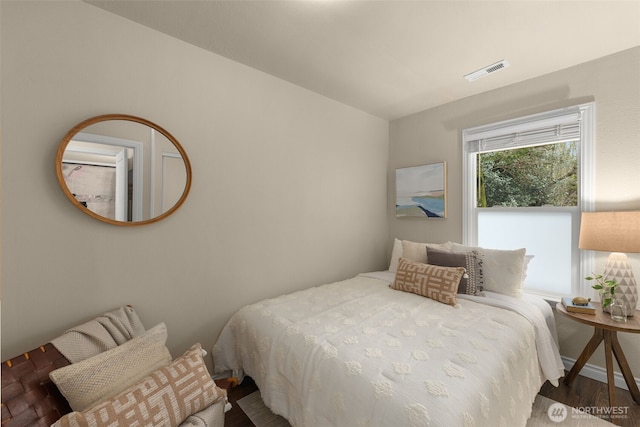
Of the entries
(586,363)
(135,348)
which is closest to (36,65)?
(135,348)

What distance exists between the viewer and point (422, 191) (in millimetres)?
3270

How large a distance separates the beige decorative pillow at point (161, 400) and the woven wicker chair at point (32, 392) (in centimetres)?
14

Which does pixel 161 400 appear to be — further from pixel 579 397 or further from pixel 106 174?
pixel 579 397

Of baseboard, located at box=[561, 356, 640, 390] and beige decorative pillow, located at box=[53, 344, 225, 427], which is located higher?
beige decorative pillow, located at box=[53, 344, 225, 427]

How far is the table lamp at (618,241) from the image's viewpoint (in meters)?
1.89

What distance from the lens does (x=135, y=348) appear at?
1.46 meters

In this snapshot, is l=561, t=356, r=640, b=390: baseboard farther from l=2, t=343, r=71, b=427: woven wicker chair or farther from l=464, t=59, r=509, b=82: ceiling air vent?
l=2, t=343, r=71, b=427: woven wicker chair

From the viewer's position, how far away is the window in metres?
2.38

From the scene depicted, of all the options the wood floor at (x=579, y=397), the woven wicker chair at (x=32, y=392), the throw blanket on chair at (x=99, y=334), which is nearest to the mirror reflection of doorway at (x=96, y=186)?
the throw blanket on chair at (x=99, y=334)

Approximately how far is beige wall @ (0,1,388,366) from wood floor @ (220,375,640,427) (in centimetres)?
48

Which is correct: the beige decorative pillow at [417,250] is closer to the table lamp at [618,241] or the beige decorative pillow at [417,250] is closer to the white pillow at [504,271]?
the white pillow at [504,271]

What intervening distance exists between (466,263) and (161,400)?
7.48ft

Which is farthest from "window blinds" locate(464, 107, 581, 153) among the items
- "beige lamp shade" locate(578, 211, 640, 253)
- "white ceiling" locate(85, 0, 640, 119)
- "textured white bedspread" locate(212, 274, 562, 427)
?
"textured white bedspread" locate(212, 274, 562, 427)

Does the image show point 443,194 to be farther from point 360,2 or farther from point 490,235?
point 360,2
